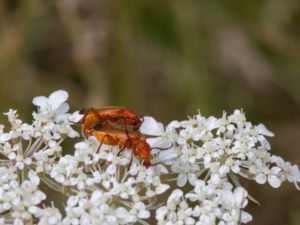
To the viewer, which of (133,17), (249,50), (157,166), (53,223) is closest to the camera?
(53,223)

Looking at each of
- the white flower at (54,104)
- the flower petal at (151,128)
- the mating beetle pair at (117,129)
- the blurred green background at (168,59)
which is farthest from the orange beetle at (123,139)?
the blurred green background at (168,59)

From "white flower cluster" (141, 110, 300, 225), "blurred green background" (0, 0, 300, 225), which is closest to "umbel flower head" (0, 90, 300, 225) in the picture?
"white flower cluster" (141, 110, 300, 225)

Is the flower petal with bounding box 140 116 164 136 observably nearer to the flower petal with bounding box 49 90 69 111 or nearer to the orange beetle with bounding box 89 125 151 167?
the orange beetle with bounding box 89 125 151 167

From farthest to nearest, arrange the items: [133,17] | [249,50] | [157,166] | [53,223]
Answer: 1. [249,50]
2. [133,17]
3. [157,166]
4. [53,223]

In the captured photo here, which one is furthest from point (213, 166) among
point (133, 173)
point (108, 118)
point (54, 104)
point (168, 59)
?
point (168, 59)

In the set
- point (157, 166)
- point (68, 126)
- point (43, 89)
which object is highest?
point (43, 89)

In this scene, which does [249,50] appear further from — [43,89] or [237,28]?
[43,89]

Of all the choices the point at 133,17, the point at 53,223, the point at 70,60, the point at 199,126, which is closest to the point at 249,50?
the point at 133,17
